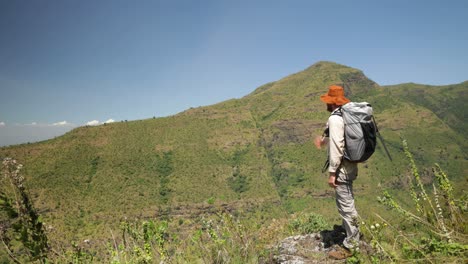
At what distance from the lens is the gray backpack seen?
390 cm

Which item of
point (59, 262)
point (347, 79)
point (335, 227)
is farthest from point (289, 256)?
point (347, 79)

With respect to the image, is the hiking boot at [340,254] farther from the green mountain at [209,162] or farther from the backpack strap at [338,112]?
the green mountain at [209,162]

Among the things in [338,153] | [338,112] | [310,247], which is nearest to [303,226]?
[310,247]

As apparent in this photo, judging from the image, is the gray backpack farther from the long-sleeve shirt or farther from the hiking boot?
the hiking boot

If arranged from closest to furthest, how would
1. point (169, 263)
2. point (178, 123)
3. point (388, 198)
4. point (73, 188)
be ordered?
point (388, 198), point (169, 263), point (73, 188), point (178, 123)

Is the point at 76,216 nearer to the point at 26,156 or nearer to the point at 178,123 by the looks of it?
the point at 26,156

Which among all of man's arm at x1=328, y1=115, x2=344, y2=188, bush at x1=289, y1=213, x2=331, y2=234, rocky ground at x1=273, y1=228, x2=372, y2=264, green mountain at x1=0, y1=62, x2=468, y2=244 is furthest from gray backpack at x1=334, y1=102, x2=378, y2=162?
green mountain at x1=0, y1=62, x2=468, y2=244

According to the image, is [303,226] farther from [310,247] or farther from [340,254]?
[340,254]

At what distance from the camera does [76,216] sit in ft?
229

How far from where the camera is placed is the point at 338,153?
4.02m

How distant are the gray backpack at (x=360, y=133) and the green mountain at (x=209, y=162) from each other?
6153 cm

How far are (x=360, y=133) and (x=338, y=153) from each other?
372 mm

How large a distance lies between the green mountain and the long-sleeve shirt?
6126cm

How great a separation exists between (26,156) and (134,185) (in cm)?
2921
